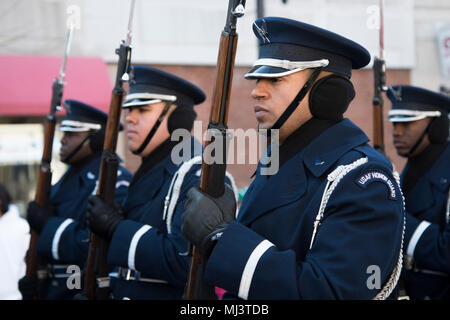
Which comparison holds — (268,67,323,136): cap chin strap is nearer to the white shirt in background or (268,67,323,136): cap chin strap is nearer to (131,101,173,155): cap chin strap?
(131,101,173,155): cap chin strap

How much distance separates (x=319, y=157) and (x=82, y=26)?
7.60m

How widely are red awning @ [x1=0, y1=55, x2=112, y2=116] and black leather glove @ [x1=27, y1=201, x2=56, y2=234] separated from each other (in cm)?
369

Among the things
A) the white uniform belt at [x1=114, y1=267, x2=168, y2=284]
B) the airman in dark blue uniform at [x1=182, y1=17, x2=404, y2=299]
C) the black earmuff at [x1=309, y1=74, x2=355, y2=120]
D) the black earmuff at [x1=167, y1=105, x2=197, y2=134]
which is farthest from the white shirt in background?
the black earmuff at [x1=309, y1=74, x2=355, y2=120]

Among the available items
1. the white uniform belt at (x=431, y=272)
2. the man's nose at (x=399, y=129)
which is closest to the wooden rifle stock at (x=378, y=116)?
the man's nose at (x=399, y=129)

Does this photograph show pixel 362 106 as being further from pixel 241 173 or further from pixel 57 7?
pixel 57 7

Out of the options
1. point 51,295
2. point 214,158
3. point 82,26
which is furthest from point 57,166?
point 214,158

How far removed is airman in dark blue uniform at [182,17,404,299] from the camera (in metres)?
1.99

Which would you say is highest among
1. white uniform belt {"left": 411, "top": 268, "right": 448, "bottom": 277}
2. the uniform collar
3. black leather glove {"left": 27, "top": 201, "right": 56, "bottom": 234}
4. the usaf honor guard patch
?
the uniform collar

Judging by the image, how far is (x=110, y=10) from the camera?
930 cm

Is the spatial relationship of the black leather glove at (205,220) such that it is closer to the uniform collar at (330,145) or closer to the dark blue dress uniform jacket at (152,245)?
the uniform collar at (330,145)

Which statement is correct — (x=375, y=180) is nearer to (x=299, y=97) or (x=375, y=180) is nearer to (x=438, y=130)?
(x=299, y=97)

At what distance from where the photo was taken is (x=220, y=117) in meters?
2.36

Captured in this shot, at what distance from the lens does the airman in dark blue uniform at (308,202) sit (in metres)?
1.99

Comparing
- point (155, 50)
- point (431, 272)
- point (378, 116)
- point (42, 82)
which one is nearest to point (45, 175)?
point (378, 116)
